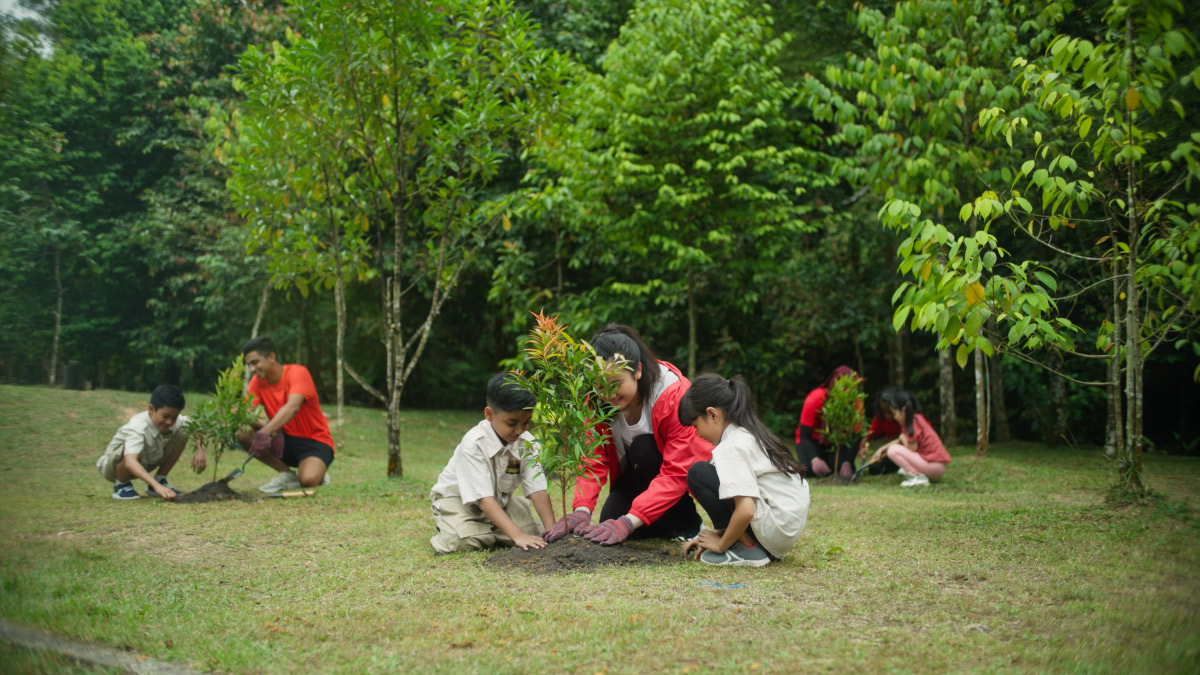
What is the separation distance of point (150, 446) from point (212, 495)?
676 mm

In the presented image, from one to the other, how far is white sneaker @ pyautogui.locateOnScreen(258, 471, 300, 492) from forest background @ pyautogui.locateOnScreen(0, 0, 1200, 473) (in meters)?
1.56

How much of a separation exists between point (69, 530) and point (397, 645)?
3.64 m

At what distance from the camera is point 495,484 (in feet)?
15.3

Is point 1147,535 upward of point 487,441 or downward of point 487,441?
downward

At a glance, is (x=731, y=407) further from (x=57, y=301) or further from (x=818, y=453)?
(x=818, y=453)

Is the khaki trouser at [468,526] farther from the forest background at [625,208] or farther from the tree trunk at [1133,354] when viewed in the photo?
the tree trunk at [1133,354]

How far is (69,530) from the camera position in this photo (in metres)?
5.36

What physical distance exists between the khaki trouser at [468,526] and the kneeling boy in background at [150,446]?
2915 mm

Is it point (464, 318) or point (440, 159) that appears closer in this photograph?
point (440, 159)

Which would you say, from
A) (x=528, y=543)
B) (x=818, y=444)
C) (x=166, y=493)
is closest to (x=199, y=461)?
(x=166, y=493)

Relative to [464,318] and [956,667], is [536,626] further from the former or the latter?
[464,318]

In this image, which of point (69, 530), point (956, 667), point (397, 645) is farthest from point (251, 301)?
point (956, 667)

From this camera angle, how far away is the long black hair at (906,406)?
812 centimetres

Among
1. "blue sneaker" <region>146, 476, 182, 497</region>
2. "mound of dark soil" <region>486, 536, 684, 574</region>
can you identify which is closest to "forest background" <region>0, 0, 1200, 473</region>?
"blue sneaker" <region>146, 476, 182, 497</region>
